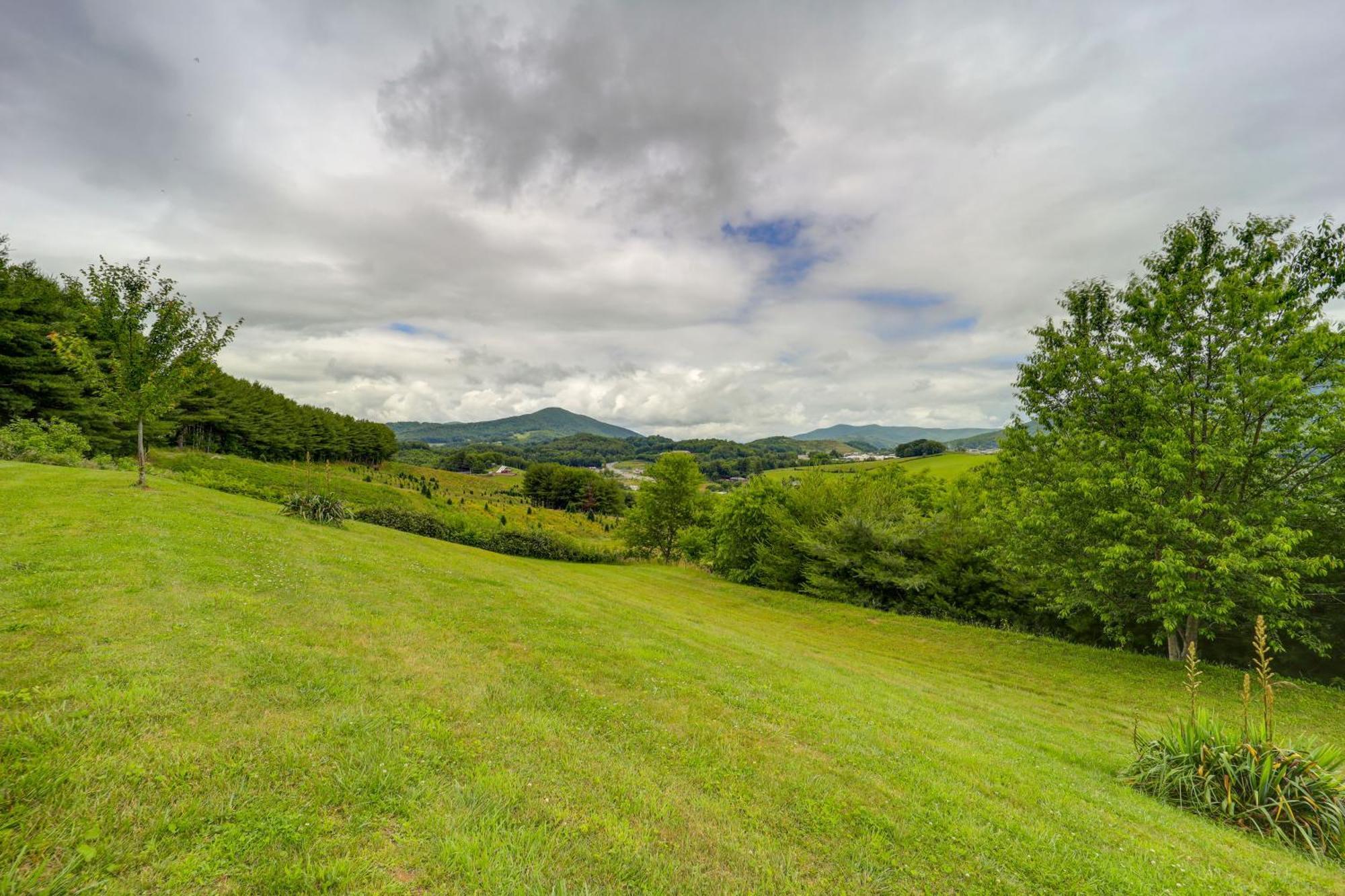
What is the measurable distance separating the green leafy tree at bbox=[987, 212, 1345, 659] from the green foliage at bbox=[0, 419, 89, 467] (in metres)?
45.1

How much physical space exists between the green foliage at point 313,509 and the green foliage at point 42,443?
12156 millimetres

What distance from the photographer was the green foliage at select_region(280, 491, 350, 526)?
2230 centimetres

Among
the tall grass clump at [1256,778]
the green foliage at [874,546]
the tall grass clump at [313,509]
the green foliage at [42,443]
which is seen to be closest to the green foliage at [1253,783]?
the tall grass clump at [1256,778]

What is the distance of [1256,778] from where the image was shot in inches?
267

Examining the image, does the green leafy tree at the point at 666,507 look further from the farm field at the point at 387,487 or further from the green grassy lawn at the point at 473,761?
the green grassy lawn at the point at 473,761

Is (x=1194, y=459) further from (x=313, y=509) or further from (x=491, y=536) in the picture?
(x=491, y=536)

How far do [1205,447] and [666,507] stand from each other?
41875 millimetres

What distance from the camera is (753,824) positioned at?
4922 millimetres

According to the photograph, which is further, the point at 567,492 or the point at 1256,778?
the point at 567,492

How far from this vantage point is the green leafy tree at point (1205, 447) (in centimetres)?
1426

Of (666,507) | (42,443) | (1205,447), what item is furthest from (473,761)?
(666,507)

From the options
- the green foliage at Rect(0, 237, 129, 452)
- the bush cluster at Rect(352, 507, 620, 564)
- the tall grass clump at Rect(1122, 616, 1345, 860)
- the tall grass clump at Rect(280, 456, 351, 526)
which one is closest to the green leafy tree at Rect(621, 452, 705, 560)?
the bush cluster at Rect(352, 507, 620, 564)

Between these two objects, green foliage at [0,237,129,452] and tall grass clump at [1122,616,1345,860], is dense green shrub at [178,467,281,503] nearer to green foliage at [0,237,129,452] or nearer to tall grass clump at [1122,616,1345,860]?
green foliage at [0,237,129,452]

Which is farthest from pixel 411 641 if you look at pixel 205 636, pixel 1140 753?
pixel 1140 753
